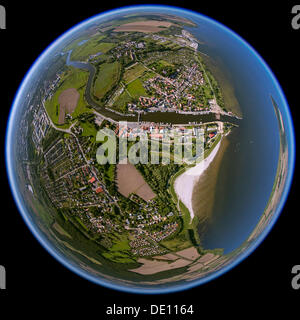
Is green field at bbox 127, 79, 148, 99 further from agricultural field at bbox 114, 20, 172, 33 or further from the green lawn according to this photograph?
agricultural field at bbox 114, 20, 172, 33

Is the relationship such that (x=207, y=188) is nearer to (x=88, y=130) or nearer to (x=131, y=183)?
(x=131, y=183)

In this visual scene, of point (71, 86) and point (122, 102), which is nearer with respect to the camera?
point (122, 102)

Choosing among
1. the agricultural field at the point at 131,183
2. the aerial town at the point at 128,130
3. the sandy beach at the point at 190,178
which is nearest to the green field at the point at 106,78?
the aerial town at the point at 128,130

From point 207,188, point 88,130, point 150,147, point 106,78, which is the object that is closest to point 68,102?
point 88,130

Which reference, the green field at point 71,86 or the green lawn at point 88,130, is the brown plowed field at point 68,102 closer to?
the green field at point 71,86

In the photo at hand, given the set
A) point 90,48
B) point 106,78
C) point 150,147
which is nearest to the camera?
point 150,147

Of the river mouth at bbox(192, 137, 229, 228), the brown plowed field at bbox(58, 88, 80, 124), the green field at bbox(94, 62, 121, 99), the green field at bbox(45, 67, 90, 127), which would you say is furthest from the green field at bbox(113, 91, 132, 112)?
the river mouth at bbox(192, 137, 229, 228)

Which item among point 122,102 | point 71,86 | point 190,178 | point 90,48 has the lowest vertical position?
point 190,178
